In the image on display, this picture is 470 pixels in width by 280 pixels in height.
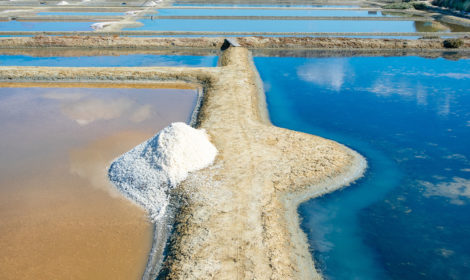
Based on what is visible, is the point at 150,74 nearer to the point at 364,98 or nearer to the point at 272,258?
the point at 364,98

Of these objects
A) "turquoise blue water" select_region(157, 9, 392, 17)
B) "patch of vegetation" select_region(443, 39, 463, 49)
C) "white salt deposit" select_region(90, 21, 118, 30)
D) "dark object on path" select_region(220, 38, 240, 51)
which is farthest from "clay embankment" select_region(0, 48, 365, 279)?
"turquoise blue water" select_region(157, 9, 392, 17)

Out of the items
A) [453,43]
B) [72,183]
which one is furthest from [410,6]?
[72,183]

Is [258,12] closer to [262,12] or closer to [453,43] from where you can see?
[262,12]

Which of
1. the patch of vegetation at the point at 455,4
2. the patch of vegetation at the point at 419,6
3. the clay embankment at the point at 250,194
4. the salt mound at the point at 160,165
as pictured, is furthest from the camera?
the patch of vegetation at the point at 419,6

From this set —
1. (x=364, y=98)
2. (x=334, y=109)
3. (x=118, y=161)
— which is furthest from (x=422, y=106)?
(x=118, y=161)

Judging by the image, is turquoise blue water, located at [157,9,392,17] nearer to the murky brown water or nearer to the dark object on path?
the dark object on path

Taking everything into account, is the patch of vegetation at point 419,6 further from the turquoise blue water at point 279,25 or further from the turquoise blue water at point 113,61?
the turquoise blue water at point 113,61

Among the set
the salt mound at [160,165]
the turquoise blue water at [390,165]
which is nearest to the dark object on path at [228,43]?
the turquoise blue water at [390,165]
